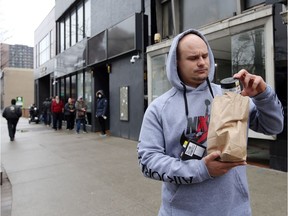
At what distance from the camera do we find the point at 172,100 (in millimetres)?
1735

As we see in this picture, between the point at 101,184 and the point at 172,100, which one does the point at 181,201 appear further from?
the point at 101,184

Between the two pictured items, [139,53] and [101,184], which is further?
[139,53]

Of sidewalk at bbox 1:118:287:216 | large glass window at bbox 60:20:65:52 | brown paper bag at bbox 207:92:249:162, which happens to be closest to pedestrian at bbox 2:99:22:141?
sidewalk at bbox 1:118:287:216

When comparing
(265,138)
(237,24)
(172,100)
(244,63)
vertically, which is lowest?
(265,138)

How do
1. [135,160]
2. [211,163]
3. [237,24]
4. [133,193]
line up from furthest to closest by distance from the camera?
1. [135,160]
2. [237,24]
3. [133,193]
4. [211,163]

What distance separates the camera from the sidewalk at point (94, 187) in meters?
4.09

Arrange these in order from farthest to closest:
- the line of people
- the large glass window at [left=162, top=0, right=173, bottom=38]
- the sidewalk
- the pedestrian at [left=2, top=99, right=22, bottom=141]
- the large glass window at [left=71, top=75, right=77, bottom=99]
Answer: the large glass window at [left=71, top=75, right=77, bottom=99], the pedestrian at [left=2, top=99, right=22, bottom=141], the line of people, the large glass window at [left=162, top=0, right=173, bottom=38], the sidewalk

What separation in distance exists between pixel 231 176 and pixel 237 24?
541cm

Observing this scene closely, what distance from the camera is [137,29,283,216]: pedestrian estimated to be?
1527 millimetres

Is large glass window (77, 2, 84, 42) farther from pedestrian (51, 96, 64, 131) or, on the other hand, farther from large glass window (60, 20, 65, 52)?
pedestrian (51, 96, 64, 131)

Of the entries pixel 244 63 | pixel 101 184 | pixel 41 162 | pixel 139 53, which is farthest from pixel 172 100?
pixel 139 53

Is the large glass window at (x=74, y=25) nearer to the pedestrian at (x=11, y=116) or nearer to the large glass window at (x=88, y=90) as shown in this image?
the large glass window at (x=88, y=90)

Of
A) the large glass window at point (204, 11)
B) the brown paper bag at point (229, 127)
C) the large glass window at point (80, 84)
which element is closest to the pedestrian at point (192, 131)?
the brown paper bag at point (229, 127)

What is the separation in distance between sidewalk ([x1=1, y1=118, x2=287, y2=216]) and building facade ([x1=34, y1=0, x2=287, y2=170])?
1.58 m
